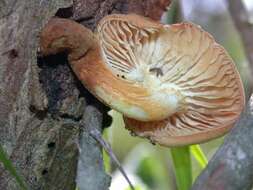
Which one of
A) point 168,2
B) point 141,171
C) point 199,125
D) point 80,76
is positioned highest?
point 168,2

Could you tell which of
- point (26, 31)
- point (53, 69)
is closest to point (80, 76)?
point (53, 69)

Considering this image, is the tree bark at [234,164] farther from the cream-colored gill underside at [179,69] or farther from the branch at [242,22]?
the branch at [242,22]

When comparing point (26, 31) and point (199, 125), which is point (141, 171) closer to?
point (199, 125)

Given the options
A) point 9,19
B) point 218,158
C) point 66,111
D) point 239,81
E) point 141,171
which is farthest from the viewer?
point 141,171

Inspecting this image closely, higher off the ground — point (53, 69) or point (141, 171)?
point (53, 69)

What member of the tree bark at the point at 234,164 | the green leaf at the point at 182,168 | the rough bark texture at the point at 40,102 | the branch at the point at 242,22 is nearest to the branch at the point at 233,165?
the tree bark at the point at 234,164

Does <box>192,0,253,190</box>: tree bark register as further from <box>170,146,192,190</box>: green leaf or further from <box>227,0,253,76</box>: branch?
<box>227,0,253,76</box>: branch

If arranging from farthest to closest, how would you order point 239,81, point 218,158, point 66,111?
point 239,81 → point 66,111 → point 218,158
